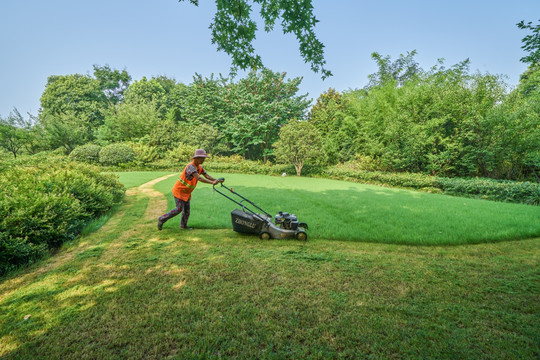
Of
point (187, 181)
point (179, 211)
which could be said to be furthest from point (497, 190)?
point (179, 211)

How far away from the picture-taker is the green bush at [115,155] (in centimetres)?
2169

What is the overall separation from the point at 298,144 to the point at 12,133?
30.1 meters

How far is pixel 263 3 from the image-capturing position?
13.3 feet

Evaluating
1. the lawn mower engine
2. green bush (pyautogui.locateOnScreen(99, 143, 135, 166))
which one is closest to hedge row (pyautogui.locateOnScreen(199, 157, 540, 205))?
green bush (pyautogui.locateOnScreen(99, 143, 135, 166))

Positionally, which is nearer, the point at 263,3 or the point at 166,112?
the point at 263,3

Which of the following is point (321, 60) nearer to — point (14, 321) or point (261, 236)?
point (261, 236)

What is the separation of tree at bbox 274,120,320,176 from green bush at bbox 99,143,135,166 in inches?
623

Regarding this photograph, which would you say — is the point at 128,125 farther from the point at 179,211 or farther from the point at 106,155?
the point at 179,211

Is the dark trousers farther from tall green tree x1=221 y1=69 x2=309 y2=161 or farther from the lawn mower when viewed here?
tall green tree x1=221 y1=69 x2=309 y2=161

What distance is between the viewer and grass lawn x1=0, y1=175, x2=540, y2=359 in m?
1.84

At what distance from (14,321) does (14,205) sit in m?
2.54

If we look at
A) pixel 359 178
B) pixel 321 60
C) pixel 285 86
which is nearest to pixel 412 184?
pixel 359 178

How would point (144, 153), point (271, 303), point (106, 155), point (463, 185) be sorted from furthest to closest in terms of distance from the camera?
point (144, 153)
point (106, 155)
point (463, 185)
point (271, 303)

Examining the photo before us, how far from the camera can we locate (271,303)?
243 cm
